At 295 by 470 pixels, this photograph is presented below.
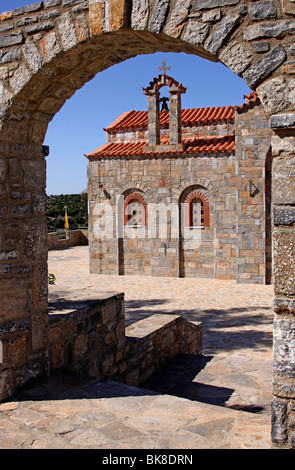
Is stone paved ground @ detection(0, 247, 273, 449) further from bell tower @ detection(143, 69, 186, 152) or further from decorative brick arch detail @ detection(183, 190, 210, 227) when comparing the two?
bell tower @ detection(143, 69, 186, 152)

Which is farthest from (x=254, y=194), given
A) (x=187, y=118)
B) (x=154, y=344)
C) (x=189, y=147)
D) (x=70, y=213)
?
(x=70, y=213)

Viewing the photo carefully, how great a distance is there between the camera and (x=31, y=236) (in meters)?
4.11

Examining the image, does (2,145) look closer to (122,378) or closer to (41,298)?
(41,298)

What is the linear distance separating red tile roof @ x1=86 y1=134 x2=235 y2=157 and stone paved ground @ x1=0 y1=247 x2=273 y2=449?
5.75 meters

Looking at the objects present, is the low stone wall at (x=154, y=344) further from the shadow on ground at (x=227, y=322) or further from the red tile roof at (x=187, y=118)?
the red tile roof at (x=187, y=118)

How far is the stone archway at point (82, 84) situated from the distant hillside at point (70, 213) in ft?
83.2

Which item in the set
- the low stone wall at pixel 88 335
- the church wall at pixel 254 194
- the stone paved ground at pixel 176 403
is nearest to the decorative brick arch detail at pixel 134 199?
the church wall at pixel 254 194

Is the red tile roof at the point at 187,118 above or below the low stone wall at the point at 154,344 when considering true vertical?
above

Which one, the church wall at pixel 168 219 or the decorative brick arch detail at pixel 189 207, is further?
the decorative brick arch detail at pixel 189 207

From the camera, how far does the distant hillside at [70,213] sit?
97.8ft

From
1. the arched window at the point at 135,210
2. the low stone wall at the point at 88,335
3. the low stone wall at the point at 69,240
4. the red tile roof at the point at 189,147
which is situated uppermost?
the red tile roof at the point at 189,147

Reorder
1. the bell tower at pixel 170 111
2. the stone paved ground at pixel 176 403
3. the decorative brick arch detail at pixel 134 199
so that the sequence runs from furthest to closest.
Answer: the decorative brick arch detail at pixel 134 199 < the bell tower at pixel 170 111 < the stone paved ground at pixel 176 403

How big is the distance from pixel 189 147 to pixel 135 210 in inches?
109
